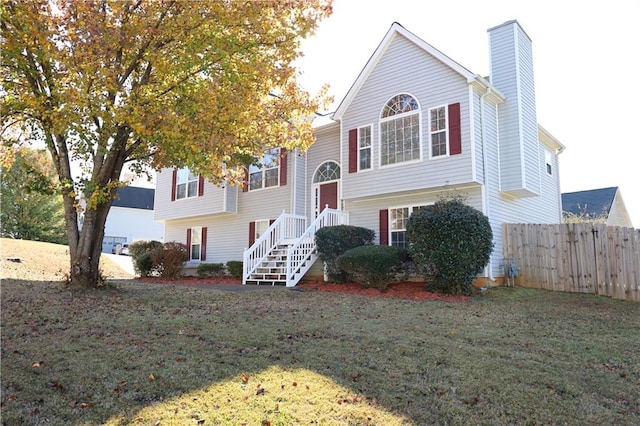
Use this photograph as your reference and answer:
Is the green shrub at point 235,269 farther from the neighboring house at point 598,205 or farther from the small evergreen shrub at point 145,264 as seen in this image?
the neighboring house at point 598,205

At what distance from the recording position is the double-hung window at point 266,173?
17453 mm

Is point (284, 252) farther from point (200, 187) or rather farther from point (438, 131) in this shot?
point (200, 187)

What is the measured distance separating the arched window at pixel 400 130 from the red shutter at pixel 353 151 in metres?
0.93

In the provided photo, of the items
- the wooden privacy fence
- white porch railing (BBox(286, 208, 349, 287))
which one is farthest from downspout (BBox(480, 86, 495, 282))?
white porch railing (BBox(286, 208, 349, 287))

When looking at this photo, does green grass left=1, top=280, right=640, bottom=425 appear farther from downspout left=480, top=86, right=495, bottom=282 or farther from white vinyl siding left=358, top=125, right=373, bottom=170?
white vinyl siding left=358, top=125, right=373, bottom=170

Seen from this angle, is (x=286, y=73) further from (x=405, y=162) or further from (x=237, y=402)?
(x=237, y=402)

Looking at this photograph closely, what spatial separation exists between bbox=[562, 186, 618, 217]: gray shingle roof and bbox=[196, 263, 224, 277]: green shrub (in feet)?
60.3

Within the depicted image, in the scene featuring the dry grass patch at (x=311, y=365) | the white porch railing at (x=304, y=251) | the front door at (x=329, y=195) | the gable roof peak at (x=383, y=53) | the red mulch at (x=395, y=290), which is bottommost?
the dry grass patch at (x=311, y=365)

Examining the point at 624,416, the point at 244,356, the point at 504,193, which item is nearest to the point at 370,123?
the point at 504,193

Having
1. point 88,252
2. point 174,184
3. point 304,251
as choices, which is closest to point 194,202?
point 174,184

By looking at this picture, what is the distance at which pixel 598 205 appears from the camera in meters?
24.0

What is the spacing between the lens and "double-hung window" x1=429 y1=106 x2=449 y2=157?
12438 mm

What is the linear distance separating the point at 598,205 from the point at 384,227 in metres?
16.7

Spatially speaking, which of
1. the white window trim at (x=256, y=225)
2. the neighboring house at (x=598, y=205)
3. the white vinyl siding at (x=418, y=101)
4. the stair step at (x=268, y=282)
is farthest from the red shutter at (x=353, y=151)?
the neighboring house at (x=598, y=205)
